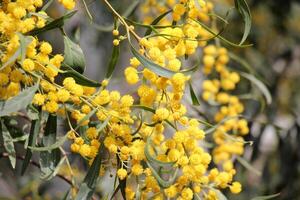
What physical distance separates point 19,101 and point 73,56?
0.58ft

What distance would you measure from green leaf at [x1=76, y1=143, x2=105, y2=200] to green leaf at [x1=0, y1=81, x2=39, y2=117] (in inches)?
6.2

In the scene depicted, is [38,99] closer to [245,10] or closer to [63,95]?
[63,95]

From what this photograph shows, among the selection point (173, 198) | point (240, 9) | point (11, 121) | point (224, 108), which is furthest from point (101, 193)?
point (240, 9)

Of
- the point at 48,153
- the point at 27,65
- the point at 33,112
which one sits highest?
the point at 27,65

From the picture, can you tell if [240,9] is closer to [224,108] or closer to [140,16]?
[224,108]

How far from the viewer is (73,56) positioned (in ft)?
3.39

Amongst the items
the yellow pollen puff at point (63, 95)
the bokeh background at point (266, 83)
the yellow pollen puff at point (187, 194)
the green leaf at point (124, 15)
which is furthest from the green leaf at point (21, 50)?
the bokeh background at point (266, 83)

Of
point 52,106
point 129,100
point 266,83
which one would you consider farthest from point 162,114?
point 266,83

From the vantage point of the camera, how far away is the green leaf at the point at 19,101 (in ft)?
2.89

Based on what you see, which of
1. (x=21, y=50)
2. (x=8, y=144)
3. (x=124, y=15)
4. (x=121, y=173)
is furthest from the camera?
(x=124, y=15)

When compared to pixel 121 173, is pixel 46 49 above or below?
above

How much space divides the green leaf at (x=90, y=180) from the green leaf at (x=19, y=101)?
0.16 m

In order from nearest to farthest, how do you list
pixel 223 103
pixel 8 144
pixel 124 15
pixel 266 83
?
pixel 8 144 → pixel 124 15 → pixel 223 103 → pixel 266 83

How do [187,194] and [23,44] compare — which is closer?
[23,44]
